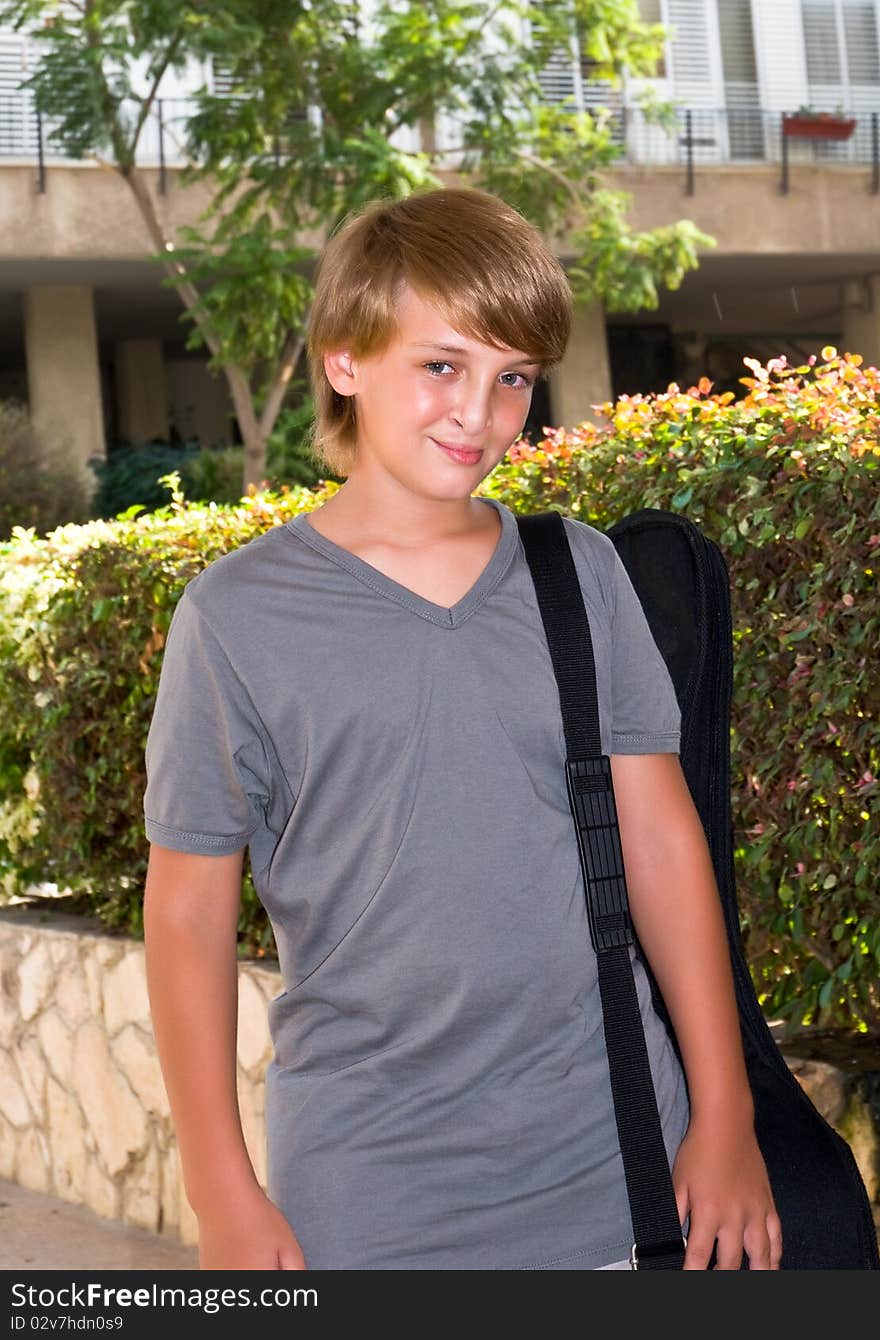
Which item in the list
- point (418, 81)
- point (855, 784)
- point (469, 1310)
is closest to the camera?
point (469, 1310)

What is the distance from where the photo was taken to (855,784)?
10.7 ft

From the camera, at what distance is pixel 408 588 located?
1.82 meters

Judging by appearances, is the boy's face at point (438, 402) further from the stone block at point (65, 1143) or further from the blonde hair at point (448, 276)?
the stone block at point (65, 1143)

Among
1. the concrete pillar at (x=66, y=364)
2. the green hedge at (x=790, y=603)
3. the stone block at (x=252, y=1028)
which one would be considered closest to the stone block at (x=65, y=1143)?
the stone block at (x=252, y=1028)

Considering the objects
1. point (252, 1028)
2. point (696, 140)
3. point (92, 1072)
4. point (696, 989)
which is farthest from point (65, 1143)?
point (696, 140)

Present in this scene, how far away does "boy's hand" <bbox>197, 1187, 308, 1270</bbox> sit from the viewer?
167 cm

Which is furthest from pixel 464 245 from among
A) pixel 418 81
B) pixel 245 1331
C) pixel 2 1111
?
pixel 418 81

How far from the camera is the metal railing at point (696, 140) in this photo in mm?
20547

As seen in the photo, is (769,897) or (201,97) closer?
(769,897)

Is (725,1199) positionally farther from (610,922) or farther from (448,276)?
(448,276)

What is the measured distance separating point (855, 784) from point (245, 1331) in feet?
6.58

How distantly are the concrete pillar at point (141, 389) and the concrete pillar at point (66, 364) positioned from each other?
4022 mm

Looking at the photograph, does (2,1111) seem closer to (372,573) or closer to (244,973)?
(244,973)

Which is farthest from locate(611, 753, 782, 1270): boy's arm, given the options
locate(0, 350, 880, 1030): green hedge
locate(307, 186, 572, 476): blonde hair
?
locate(0, 350, 880, 1030): green hedge
